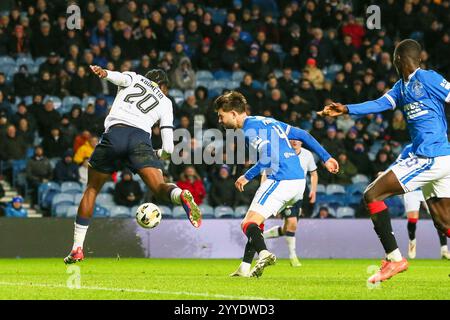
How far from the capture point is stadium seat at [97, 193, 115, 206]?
64.7ft

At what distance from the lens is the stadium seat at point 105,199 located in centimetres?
1972

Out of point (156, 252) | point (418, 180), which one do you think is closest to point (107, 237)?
point (156, 252)

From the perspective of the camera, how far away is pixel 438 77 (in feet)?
31.8

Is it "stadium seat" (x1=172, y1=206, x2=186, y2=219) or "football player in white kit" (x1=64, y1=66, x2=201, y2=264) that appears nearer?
"football player in white kit" (x1=64, y1=66, x2=201, y2=264)

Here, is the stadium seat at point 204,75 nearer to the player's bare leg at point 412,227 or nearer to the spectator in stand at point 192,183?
the spectator in stand at point 192,183

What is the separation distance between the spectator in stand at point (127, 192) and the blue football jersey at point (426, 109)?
10.4 metres

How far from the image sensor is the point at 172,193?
1114 cm

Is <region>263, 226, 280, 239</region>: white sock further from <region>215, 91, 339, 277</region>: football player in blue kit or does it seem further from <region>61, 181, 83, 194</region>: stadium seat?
<region>61, 181, 83, 194</region>: stadium seat

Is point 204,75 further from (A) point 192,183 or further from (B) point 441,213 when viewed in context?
(B) point 441,213

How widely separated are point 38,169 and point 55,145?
0.92m

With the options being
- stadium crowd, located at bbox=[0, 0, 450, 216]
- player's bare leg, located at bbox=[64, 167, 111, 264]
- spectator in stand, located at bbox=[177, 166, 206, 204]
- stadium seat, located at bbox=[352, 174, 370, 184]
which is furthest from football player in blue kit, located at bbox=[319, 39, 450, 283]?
stadium seat, located at bbox=[352, 174, 370, 184]

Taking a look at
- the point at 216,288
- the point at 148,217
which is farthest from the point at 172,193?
the point at 216,288

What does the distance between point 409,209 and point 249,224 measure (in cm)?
769

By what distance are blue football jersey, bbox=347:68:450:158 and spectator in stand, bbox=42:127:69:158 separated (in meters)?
11.6
